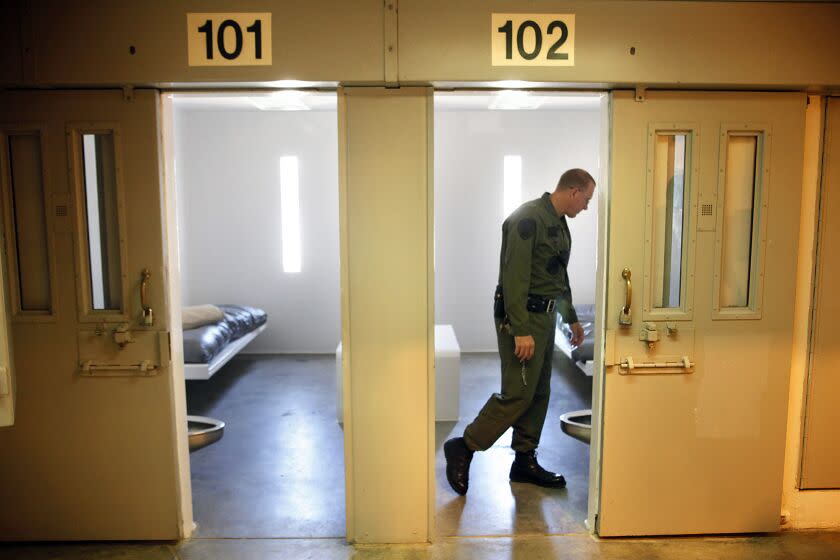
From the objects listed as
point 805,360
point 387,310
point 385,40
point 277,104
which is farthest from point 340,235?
point 277,104

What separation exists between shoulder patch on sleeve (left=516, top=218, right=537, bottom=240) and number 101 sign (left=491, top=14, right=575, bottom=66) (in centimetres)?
85

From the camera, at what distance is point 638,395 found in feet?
9.00

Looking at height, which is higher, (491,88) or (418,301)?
(491,88)

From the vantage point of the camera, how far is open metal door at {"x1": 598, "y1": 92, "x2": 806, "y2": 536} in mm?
2629

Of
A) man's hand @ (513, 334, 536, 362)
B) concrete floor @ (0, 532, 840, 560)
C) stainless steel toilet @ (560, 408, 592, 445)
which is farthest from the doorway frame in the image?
stainless steel toilet @ (560, 408, 592, 445)

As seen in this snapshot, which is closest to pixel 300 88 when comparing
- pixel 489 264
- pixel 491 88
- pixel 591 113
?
pixel 491 88

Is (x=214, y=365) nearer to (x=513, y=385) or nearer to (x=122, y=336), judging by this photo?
(x=122, y=336)

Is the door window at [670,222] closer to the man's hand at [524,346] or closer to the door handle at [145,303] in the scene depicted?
the man's hand at [524,346]

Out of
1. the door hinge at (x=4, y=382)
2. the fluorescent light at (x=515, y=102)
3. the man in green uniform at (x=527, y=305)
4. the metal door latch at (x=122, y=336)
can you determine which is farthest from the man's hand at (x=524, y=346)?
the fluorescent light at (x=515, y=102)

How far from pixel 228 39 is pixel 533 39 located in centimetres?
125

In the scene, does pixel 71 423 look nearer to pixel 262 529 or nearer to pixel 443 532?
pixel 262 529

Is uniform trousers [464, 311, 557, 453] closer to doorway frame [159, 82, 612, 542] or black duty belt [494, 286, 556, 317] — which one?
black duty belt [494, 286, 556, 317]

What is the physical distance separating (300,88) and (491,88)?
82 cm

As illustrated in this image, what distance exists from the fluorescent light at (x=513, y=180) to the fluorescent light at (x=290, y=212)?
88.4 inches
